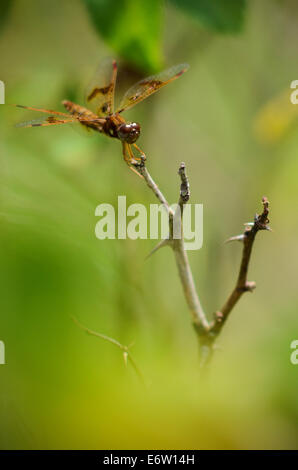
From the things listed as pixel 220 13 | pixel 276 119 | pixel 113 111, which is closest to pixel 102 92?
pixel 113 111

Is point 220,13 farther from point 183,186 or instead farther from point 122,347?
point 122,347

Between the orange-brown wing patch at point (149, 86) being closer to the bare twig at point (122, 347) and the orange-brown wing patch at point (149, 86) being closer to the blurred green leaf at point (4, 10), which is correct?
the bare twig at point (122, 347)

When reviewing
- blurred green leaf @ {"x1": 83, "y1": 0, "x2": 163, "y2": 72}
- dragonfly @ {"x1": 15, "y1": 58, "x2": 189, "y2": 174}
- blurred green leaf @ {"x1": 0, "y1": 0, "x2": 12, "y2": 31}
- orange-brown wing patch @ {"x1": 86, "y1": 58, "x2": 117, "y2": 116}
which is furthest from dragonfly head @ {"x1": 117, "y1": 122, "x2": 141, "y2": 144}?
blurred green leaf @ {"x1": 0, "y1": 0, "x2": 12, "y2": 31}

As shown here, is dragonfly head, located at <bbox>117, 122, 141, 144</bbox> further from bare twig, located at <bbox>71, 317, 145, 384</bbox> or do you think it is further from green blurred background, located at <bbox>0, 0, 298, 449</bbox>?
bare twig, located at <bbox>71, 317, 145, 384</bbox>

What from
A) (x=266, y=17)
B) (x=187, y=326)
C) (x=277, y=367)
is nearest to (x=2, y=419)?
(x=277, y=367)

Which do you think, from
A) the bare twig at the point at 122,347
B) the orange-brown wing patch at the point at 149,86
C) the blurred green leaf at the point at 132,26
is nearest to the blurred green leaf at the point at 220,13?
the blurred green leaf at the point at 132,26

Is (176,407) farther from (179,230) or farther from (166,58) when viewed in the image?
(166,58)
